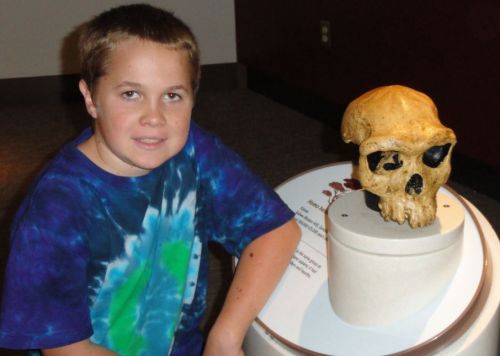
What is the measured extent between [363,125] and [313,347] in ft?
1.10

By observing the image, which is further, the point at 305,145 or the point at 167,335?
the point at 305,145

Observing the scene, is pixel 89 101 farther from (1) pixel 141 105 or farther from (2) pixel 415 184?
(2) pixel 415 184

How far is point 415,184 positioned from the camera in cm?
85

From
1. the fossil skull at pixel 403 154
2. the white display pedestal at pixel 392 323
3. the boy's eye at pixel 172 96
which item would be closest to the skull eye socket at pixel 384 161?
the fossil skull at pixel 403 154

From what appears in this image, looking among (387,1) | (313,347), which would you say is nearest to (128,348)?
(313,347)

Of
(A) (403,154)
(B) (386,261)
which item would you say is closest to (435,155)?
(A) (403,154)

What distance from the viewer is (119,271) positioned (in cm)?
97

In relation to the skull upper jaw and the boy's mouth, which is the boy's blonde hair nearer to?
the boy's mouth

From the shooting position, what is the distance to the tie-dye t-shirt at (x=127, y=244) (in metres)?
0.81

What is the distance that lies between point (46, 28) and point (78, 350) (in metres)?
3.23

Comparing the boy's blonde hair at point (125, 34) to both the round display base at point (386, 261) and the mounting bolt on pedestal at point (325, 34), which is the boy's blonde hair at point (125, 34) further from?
the mounting bolt on pedestal at point (325, 34)

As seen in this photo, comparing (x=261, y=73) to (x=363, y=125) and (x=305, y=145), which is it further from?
(x=363, y=125)

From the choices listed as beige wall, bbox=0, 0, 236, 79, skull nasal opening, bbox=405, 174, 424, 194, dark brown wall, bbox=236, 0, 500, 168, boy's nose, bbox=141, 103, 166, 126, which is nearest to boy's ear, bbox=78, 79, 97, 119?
boy's nose, bbox=141, 103, 166, 126

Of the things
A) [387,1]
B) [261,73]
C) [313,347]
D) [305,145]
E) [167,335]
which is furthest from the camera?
[261,73]
